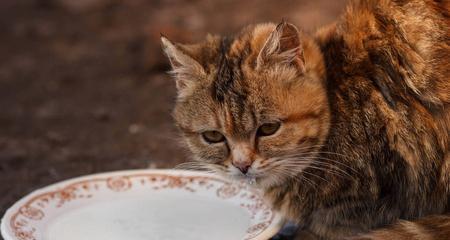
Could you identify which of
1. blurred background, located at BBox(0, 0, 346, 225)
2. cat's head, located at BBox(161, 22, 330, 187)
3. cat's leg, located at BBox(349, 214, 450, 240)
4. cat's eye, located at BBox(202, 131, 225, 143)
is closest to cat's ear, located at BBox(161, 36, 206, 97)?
cat's head, located at BBox(161, 22, 330, 187)

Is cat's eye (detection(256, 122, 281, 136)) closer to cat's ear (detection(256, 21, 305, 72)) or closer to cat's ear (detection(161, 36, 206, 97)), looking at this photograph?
cat's ear (detection(256, 21, 305, 72))

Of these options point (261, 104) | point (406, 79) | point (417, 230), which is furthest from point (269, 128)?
point (417, 230)

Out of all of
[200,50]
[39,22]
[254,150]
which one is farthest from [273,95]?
[39,22]

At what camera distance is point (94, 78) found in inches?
244

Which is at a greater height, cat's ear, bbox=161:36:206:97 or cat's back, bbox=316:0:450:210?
cat's ear, bbox=161:36:206:97

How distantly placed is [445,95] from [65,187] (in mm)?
1812

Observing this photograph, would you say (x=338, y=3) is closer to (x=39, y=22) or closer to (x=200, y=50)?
(x=39, y=22)

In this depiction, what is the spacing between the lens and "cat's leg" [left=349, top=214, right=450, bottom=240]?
272cm

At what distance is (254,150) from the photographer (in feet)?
9.51

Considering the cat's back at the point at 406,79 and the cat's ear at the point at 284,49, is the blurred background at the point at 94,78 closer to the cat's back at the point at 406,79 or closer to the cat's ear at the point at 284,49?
the cat's ear at the point at 284,49

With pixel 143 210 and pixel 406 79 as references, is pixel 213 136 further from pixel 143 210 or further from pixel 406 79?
pixel 406 79

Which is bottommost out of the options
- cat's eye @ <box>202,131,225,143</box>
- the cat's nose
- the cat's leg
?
the cat's leg

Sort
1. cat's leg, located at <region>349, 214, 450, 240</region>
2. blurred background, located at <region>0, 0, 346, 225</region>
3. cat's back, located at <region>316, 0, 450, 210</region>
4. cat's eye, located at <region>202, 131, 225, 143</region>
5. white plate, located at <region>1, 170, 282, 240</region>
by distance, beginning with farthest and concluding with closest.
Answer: blurred background, located at <region>0, 0, 346, 225</region> → white plate, located at <region>1, 170, 282, 240</region> → cat's eye, located at <region>202, 131, 225, 143</region> → cat's back, located at <region>316, 0, 450, 210</region> → cat's leg, located at <region>349, 214, 450, 240</region>

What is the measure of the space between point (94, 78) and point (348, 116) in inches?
144
